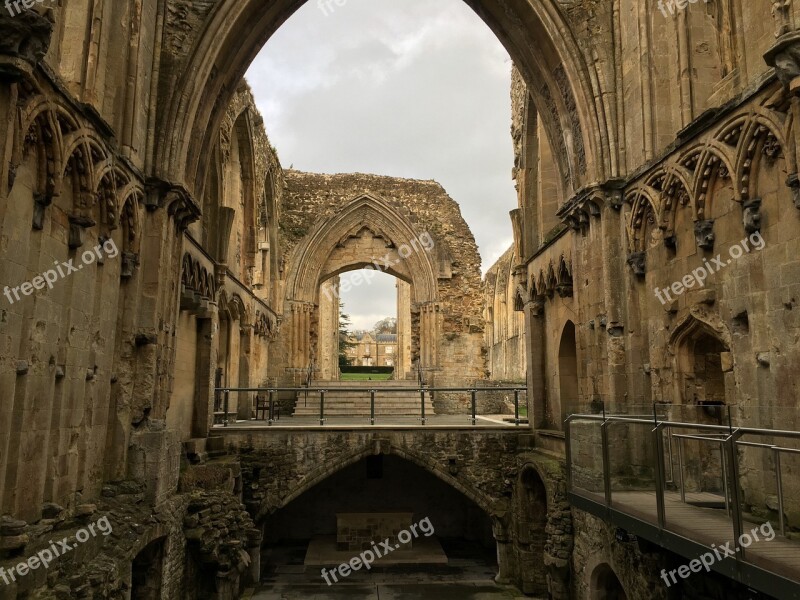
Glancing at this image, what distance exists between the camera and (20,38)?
4.63 meters

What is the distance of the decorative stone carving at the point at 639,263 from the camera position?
8.16m

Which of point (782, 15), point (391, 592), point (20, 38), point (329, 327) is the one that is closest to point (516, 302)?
point (391, 592)

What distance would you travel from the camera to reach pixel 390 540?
43.0 ft

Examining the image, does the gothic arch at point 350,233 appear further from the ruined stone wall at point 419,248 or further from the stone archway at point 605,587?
the stone archway at point 605,587

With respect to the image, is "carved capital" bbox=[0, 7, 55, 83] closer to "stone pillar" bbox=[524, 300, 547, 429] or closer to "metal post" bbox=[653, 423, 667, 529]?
"metal post" bbox=[653, 423, 667, 529]

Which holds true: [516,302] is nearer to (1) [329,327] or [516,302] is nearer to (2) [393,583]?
(2) [393,583]

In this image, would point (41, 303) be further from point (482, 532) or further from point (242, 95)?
point (482, 532)

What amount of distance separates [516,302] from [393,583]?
246 inches

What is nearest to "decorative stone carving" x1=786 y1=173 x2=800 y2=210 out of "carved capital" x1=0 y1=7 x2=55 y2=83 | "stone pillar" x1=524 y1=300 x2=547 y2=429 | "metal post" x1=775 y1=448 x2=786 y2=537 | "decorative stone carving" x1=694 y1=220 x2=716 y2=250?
"decorative stone carving" x1=694 y1=220 x2=716 y2=250

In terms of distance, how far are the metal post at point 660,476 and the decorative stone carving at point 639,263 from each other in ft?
10.2
